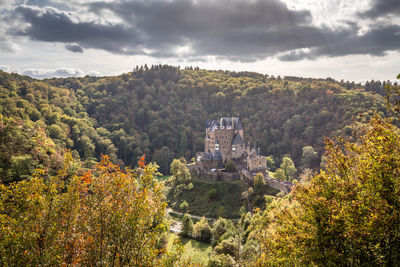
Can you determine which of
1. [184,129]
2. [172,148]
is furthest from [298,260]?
[184,129]

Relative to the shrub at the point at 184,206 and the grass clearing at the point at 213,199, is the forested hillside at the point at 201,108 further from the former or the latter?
the shrub at the point at 184,206

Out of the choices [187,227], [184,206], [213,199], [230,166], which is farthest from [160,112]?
[187,227]

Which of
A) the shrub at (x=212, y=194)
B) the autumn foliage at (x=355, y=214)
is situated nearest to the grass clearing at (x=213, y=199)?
the shrub at (x=212, y=194)

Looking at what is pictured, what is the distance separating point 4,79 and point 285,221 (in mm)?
99587

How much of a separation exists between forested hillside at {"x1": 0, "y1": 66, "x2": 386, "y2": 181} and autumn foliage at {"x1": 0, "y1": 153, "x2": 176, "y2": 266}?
3736 centimetres

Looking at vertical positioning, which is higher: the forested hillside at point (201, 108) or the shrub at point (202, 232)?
the forested hillside at point (201, 108)

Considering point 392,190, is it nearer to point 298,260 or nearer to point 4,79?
point 298,260

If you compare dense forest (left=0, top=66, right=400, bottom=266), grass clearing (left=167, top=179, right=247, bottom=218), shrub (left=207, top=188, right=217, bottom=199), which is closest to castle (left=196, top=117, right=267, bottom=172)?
grass clearing (left=167, top=179, right=247, bottom=218)

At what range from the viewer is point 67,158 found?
555 inches

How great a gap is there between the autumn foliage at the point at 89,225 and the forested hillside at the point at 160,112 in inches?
1471

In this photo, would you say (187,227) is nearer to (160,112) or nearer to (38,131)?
(38,131)

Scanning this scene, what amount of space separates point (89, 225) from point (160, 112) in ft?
416

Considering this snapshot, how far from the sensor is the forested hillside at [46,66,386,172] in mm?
99688

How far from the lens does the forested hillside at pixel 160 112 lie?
76.3 metres
